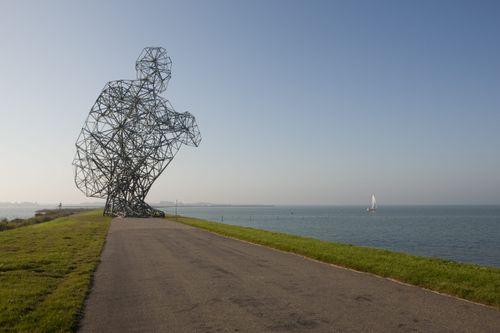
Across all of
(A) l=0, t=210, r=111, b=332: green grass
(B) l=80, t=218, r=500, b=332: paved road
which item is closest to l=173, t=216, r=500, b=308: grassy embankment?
(B) l=80, t=218, r=500, b=332: paved road

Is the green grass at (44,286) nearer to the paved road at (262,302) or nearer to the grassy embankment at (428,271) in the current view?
the paved road at (262,302)

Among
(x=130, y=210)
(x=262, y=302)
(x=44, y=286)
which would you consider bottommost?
(x=262, y=302)

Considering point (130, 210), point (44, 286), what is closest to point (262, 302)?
point (44, 286)

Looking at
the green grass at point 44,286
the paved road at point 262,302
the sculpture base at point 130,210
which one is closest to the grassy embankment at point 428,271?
the paved road at point 262,302

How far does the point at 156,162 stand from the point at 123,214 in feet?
27.1

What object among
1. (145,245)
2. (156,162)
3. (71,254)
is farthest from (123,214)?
(71,254)

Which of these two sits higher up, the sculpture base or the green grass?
the sculpture base

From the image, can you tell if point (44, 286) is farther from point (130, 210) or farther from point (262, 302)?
point (130, 210)

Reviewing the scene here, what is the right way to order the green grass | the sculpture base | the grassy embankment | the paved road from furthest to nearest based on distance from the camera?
the sculpture base < the grassy embankment < the green grass < the paved road

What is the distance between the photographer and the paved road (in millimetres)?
8391

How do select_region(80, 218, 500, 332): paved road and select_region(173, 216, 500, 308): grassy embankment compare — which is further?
select_region(173, 216, 500, 308): grassy embankment

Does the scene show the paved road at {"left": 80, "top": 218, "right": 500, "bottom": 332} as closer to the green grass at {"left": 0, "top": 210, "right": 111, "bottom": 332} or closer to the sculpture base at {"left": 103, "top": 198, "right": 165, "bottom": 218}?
the green grass at {"left": 0, "top": 210, "right": 111, "bottom": 332}

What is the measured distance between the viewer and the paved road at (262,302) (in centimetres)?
839

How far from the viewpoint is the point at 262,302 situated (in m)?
10.3
